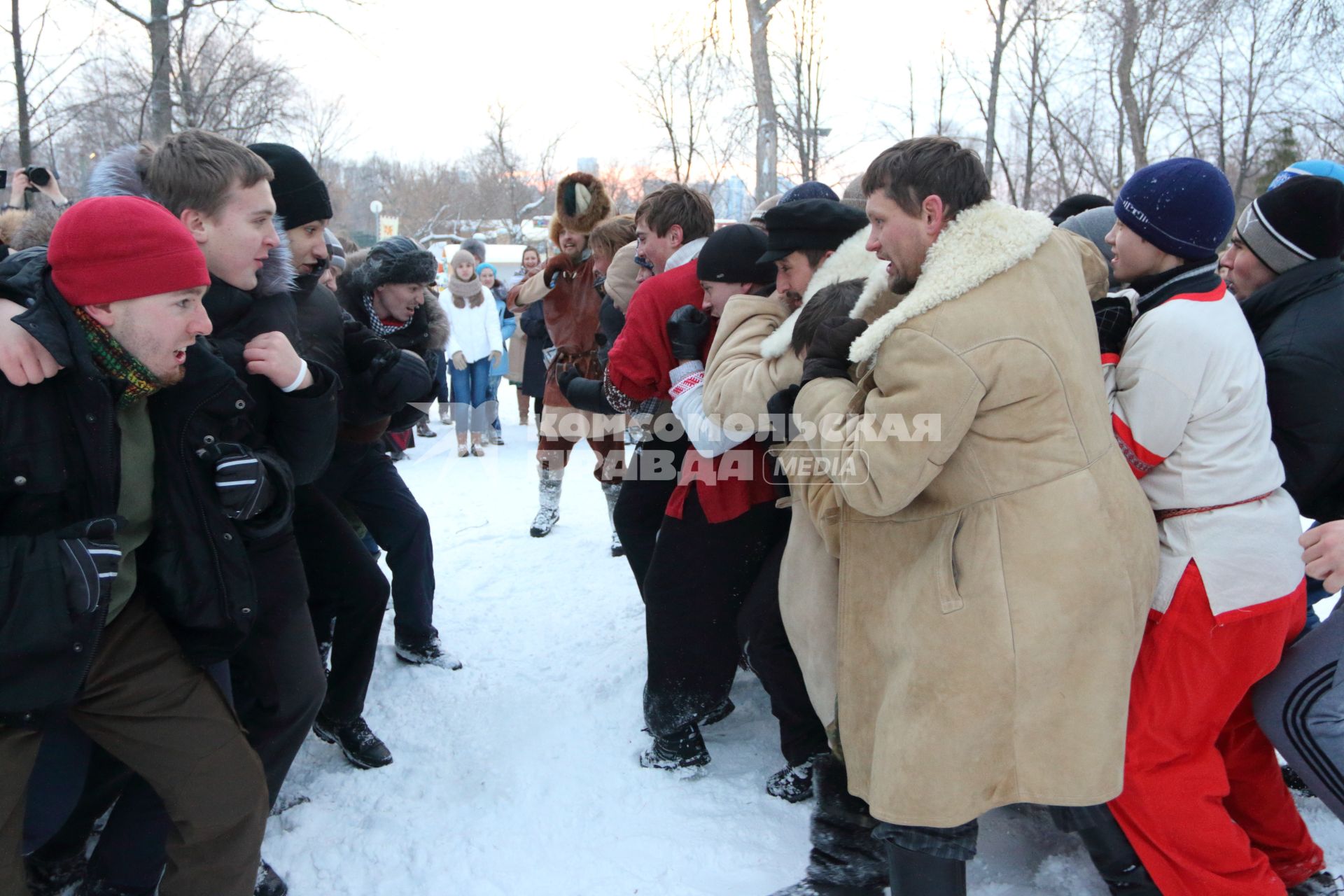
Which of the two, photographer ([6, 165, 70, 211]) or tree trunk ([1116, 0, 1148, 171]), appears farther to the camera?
tree trunk ([1116, 0, 1148, 171])

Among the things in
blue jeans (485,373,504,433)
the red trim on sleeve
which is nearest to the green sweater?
the red trim on sleeve

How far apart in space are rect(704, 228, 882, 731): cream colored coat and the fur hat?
2.80m

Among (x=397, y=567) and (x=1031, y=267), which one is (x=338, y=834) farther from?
(x=1031, y=267)

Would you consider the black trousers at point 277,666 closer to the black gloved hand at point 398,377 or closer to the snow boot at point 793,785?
the black gloved hand at point 398,377

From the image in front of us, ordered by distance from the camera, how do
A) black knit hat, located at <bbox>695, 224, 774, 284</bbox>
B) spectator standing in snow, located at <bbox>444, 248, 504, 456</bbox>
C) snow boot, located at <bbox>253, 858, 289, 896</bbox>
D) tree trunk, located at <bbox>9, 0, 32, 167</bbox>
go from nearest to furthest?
snow boot, located at <bbox>253, 858, 289, 896</bbox> → black knit hat, located at <bbox>695, 224, 774, 284</bbox> → spectator standing in snow, located at <bbox>444, 248, 504, 456</bbox> → tree trunk, located at <bbox>9, 0, 32, 167</bbox>

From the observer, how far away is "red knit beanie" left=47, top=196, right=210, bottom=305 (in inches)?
67.6

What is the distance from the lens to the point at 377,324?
3457 mm

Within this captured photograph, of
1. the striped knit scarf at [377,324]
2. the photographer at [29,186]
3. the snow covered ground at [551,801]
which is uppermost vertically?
the photographer at [29,186]

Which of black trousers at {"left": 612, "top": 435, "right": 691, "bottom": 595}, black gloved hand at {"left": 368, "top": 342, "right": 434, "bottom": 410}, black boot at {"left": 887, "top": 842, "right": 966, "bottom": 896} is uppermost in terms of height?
black gloved hand at {"left": 368, "top": 342, "right": 434, "bottom": 410}

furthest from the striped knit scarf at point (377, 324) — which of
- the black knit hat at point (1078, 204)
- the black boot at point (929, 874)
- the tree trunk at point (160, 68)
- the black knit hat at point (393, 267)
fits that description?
the tree trunk at point (160, 68)

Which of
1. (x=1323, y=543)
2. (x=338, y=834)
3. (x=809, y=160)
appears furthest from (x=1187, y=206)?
(x=809, y=160)

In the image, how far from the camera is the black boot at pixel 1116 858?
213 centimetres

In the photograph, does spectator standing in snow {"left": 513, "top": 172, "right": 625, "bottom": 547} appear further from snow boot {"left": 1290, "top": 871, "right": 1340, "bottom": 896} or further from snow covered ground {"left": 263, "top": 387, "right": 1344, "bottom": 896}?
snow boot {"left": 1290, "top": 871, "right": 1340, "bottom": 896}

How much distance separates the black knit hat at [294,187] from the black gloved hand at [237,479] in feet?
3.13
